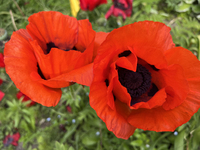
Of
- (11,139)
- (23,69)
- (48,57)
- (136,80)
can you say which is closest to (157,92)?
(136,80)

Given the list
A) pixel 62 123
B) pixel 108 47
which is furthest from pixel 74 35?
pixel 62 123

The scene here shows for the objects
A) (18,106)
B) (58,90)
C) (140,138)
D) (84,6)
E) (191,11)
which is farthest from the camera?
(191,11)

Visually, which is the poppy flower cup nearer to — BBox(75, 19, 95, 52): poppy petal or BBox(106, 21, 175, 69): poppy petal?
BBox(75, 19, 95, 52): poppy petal

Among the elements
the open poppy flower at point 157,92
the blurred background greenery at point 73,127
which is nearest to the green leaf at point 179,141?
the blurred background greenery at point 73,127

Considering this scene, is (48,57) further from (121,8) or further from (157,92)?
(121,8)

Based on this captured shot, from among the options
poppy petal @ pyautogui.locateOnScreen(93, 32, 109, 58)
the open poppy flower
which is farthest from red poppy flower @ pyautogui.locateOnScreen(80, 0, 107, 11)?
the open poppy flower

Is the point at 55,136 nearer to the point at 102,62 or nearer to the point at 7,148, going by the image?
the point at 7,148
